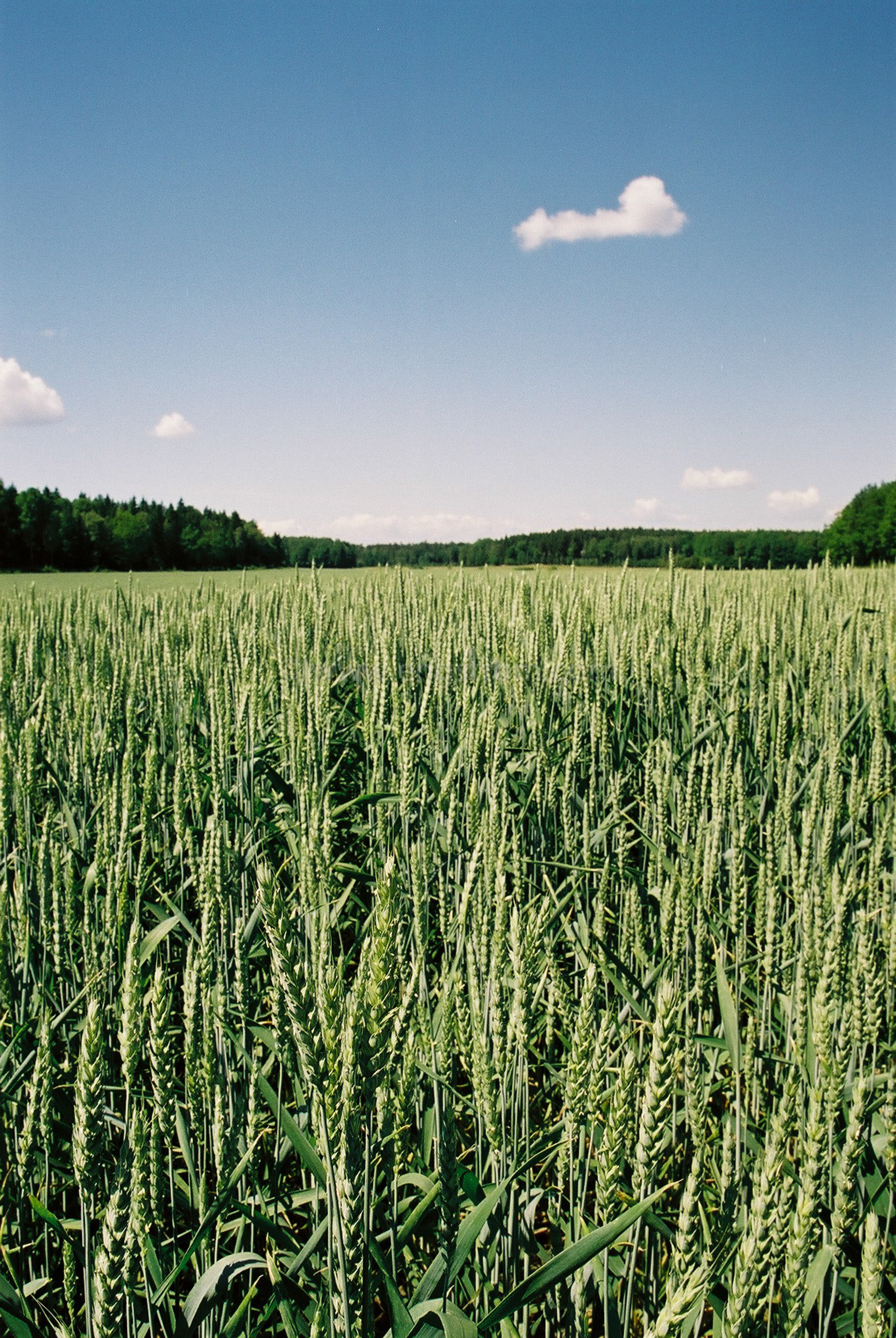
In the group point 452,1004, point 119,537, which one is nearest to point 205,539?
point 119,537

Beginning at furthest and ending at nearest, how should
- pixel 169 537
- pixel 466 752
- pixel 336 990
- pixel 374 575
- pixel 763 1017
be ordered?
pixel 169 537 < pixel 374 575 < pixel 466 752 < pixel 763 1017 < pixel 336 990

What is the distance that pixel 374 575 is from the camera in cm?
563

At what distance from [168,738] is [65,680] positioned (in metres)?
0.97

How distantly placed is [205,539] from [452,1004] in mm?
45106

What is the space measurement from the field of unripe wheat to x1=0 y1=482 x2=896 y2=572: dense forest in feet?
79.4

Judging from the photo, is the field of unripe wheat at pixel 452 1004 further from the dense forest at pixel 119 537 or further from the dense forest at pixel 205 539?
the dense forest at pixel 119 537

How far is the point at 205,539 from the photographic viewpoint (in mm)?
43281

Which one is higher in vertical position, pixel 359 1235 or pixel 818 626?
pixel 818 626

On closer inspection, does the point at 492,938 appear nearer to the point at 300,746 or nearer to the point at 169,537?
the point at 300,746

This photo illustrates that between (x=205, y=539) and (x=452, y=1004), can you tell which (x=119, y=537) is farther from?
(x=452, y=1004)

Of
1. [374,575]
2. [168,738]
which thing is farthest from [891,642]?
[374,575]

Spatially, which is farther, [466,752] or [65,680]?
[65,680]

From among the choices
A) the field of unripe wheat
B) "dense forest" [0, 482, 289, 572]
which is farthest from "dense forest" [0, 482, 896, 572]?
the field of unripe wheat

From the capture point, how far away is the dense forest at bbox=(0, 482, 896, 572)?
32.1m
